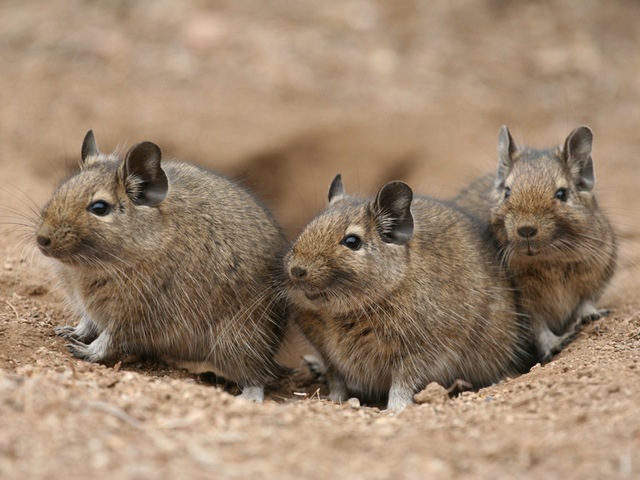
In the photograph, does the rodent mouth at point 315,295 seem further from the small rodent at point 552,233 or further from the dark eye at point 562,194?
the dark eye at point 562,194

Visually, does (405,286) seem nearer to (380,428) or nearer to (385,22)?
(380,428)

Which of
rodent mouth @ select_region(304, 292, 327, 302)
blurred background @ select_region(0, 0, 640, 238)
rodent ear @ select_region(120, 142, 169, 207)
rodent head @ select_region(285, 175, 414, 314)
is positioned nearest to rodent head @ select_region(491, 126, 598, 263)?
rodent head @ select_region(285, 175, 414, 314)

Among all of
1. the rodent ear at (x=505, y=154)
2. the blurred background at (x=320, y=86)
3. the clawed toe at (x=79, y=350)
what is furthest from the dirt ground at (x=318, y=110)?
the rodent ear at (x=505, y=154)

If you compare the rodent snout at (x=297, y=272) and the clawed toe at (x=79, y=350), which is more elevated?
the rodent snout at (x=297, y=272)

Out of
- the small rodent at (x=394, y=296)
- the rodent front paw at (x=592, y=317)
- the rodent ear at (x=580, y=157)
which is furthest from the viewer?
the rodent front paw at (x=592, y=317)

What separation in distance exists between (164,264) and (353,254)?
5.60 ft

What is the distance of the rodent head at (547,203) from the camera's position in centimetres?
838

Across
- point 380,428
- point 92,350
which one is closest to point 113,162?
point 92,350

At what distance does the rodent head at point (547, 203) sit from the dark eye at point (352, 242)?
1.60 m

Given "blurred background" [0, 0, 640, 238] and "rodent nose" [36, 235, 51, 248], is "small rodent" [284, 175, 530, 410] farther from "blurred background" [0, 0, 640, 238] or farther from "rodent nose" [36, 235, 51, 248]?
"blurred background" [0, 0, 640, 238]

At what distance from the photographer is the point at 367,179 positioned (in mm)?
13547

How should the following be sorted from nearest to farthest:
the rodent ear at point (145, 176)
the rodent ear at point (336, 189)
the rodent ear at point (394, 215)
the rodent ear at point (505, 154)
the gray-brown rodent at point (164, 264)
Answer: the gray-brown rodent at point (164, 264) < the rodent ear at point (145, 176) < the rodent ear at point (394, 215) < the rodent ear at point (336, 189) < the rodent ear at point (505, 154)

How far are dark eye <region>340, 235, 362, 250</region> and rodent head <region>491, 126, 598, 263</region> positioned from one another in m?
1.60

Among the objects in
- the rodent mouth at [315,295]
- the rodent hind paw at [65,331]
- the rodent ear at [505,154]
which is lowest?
the rodent hind paw at [65,331]
